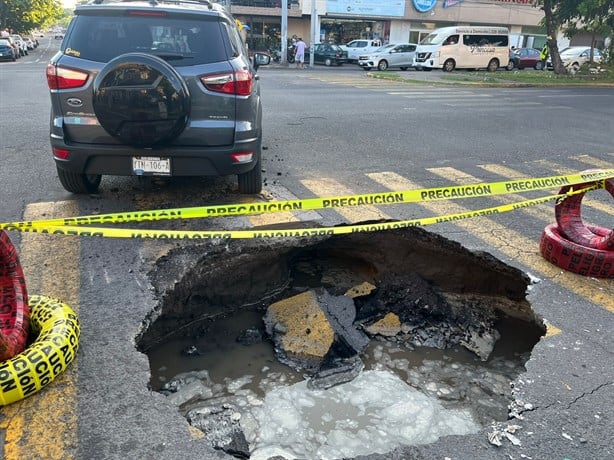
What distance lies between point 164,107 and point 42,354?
2481 mm

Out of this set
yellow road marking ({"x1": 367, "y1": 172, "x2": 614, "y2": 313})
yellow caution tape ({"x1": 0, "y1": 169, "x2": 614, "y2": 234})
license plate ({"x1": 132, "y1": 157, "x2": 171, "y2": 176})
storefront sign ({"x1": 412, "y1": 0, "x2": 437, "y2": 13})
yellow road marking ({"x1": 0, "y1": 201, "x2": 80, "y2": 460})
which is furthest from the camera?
storefront sign ({"x1": 412, "y1": 0, "x2": 437, "y2": 13})

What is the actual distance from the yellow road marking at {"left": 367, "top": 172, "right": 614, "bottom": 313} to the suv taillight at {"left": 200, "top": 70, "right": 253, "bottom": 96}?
2.48 m

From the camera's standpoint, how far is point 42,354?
277cm

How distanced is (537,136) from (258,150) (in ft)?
25.2

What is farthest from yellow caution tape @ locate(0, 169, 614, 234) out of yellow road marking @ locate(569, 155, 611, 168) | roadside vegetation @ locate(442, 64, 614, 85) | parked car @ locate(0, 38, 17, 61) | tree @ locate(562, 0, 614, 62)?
parked car @ locate(0, 38, 17, 61)

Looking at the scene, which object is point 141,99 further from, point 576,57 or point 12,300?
point 576,57

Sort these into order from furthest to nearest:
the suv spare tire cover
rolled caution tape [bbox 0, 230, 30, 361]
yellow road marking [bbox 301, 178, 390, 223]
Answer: yellow road marking [bbox 301, 178, 390, 223] → the suv spare tire cover → rolled caution tape [bbox 0, 230, 30, 361]

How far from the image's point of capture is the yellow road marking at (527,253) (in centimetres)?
424

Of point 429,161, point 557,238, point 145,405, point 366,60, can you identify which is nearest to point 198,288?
point 145,405

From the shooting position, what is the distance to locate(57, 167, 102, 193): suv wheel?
18.3 feet

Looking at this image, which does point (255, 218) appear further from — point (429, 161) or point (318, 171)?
point (429, 161)

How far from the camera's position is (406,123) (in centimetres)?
1170

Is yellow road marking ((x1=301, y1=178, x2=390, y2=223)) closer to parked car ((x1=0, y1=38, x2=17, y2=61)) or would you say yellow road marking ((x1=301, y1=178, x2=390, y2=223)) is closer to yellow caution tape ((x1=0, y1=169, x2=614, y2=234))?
yellow caution tape ((x1=0, y1=169, x2=614, y2=234))

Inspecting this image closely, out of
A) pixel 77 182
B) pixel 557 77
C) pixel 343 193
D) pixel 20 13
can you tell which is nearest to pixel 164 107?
pixel 77 182
